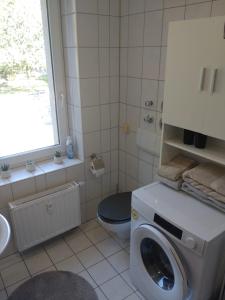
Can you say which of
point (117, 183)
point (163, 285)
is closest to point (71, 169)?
point (117, 183)

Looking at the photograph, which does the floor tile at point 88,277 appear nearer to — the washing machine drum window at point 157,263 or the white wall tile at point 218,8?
the washing machine drum window at point 157,263

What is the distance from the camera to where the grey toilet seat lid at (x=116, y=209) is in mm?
1838

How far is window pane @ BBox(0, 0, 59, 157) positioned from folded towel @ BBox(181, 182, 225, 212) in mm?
1243

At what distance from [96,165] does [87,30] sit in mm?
1093

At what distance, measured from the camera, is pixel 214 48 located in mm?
1145

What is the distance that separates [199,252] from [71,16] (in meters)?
1.76

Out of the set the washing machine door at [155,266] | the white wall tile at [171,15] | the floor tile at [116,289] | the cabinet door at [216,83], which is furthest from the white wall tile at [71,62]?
the floor tile at [116,289]

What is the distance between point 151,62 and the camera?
1.78 meters

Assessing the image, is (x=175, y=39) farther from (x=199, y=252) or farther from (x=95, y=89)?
(x=199, y=252)

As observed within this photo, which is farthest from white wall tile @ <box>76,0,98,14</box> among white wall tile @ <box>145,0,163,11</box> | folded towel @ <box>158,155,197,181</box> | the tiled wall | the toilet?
the toilet

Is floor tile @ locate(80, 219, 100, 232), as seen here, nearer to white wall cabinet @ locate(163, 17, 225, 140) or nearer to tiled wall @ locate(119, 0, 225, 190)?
tiled wall @ locate(119, 0, 225, 190)

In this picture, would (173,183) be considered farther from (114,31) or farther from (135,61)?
(114,31)

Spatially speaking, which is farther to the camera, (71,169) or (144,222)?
(71,169)

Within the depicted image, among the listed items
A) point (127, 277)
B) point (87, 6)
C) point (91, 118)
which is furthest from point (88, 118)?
point (127, 277)
